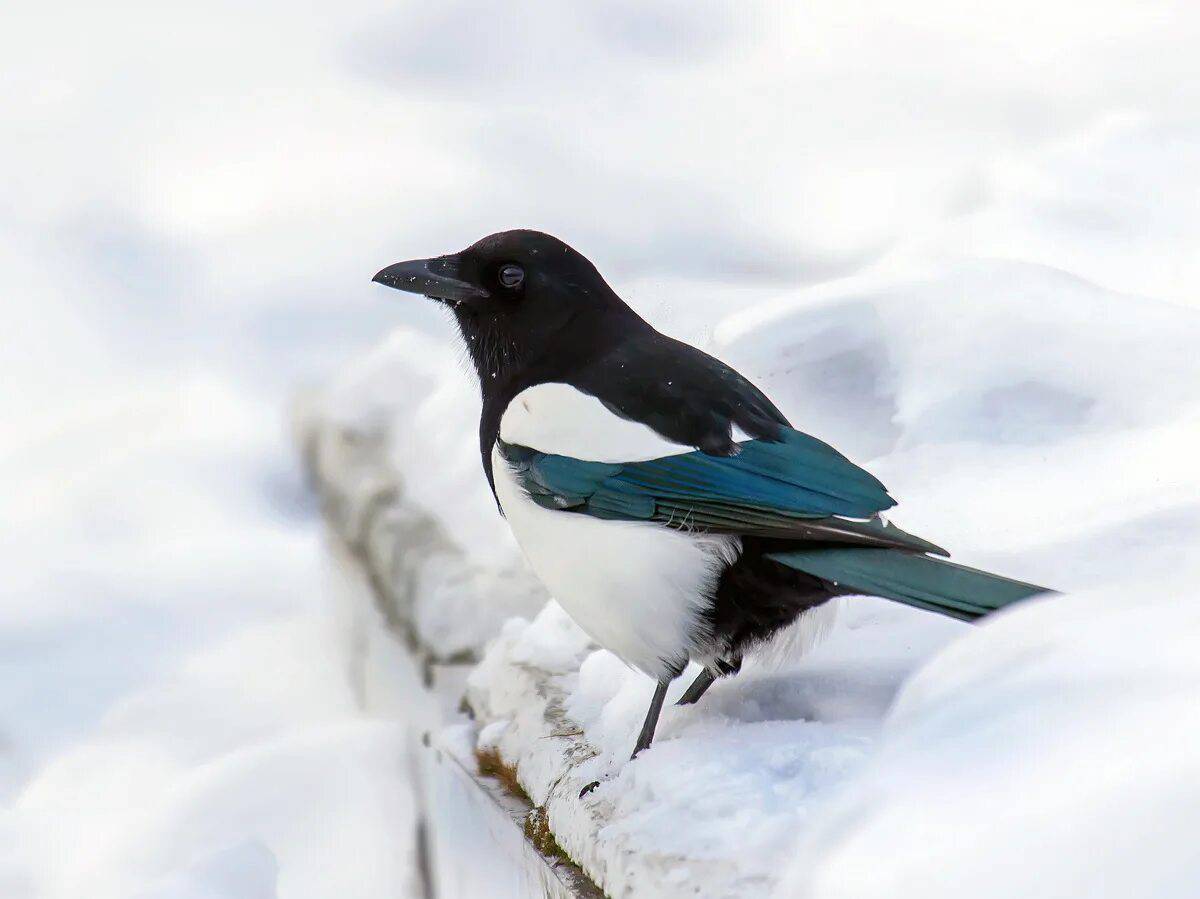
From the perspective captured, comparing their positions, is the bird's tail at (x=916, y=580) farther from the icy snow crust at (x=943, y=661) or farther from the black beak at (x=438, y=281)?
the black beak at (x=438, y=281)

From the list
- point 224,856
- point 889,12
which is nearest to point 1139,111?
point 889,12

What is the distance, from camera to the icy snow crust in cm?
107

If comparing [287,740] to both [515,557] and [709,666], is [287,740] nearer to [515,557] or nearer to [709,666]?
[515,557]

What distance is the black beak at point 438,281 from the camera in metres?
2.25

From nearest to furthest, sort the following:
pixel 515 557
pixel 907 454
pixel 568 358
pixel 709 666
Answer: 1. pixel 709 666
2. pixel 568 358
3. pixel 907 454
4. pixel 515 557

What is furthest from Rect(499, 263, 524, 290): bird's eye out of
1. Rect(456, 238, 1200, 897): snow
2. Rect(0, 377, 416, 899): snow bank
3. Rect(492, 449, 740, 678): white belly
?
Result: Rect(0, 377, 416, 899): snow bank

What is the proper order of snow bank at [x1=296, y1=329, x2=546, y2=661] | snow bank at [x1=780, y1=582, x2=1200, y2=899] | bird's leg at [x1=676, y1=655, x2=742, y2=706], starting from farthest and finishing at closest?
snow bank at [x1=296, y1=329, x2=546, y2=661] < bird's leg at [x1=676, y1=655, x2=742, y2=706] < snow bank at [x1=780, y1=582, x2=1200, y2=899]

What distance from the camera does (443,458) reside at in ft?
11.6

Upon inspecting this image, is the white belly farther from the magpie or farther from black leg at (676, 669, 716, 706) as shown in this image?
black leg at (676, 669, 716, 706)

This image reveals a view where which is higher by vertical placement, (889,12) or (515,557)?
(889,12)

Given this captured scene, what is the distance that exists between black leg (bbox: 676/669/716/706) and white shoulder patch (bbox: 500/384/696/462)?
13.3 inches

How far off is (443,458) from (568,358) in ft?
4.75

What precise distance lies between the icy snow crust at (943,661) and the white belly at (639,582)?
12cm

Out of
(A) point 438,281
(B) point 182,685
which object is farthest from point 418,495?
(A) point 438,281
